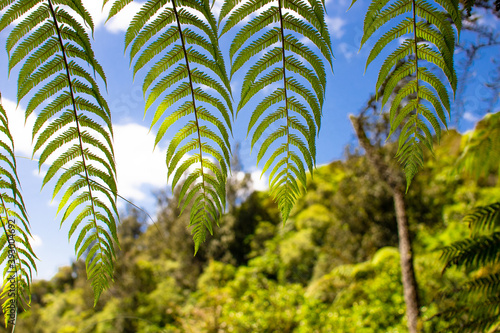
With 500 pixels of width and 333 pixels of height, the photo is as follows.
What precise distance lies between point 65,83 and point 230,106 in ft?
0.61

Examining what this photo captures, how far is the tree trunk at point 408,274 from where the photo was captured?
1.94 meters

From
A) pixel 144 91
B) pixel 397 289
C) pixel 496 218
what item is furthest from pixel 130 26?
pixel 397 289

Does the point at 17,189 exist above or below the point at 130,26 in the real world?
below

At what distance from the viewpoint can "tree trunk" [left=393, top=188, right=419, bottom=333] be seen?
1.94 metres

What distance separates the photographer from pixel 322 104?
383 millimetres

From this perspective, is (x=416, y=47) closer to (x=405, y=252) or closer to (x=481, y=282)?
(x=481, y=282)

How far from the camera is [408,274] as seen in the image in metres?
2.03

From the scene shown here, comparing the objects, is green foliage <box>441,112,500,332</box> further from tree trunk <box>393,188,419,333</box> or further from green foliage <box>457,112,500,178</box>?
tree trunk <box>393,188,419,333</box>

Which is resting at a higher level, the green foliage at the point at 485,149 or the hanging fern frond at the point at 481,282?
the green foliage at the point at 485,149

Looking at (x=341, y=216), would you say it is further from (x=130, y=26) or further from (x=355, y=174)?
(x=130, y=26)

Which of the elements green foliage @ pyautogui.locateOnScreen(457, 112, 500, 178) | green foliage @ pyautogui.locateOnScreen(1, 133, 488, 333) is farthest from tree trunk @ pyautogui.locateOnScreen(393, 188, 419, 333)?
green foliage @ pyautogui.locateOnScreen(457, 112, 500, 178)

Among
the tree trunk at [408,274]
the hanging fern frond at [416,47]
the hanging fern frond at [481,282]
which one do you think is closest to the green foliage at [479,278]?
the hanging fern frond at [481,282]

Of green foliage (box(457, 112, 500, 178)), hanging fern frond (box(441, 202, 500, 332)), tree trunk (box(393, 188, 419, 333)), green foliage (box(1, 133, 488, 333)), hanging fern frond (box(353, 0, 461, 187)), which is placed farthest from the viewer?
green foliage (box(1, 133, 488, 333))

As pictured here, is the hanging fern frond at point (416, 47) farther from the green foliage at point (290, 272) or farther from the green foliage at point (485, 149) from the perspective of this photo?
the green foliage at point (290, 272)
